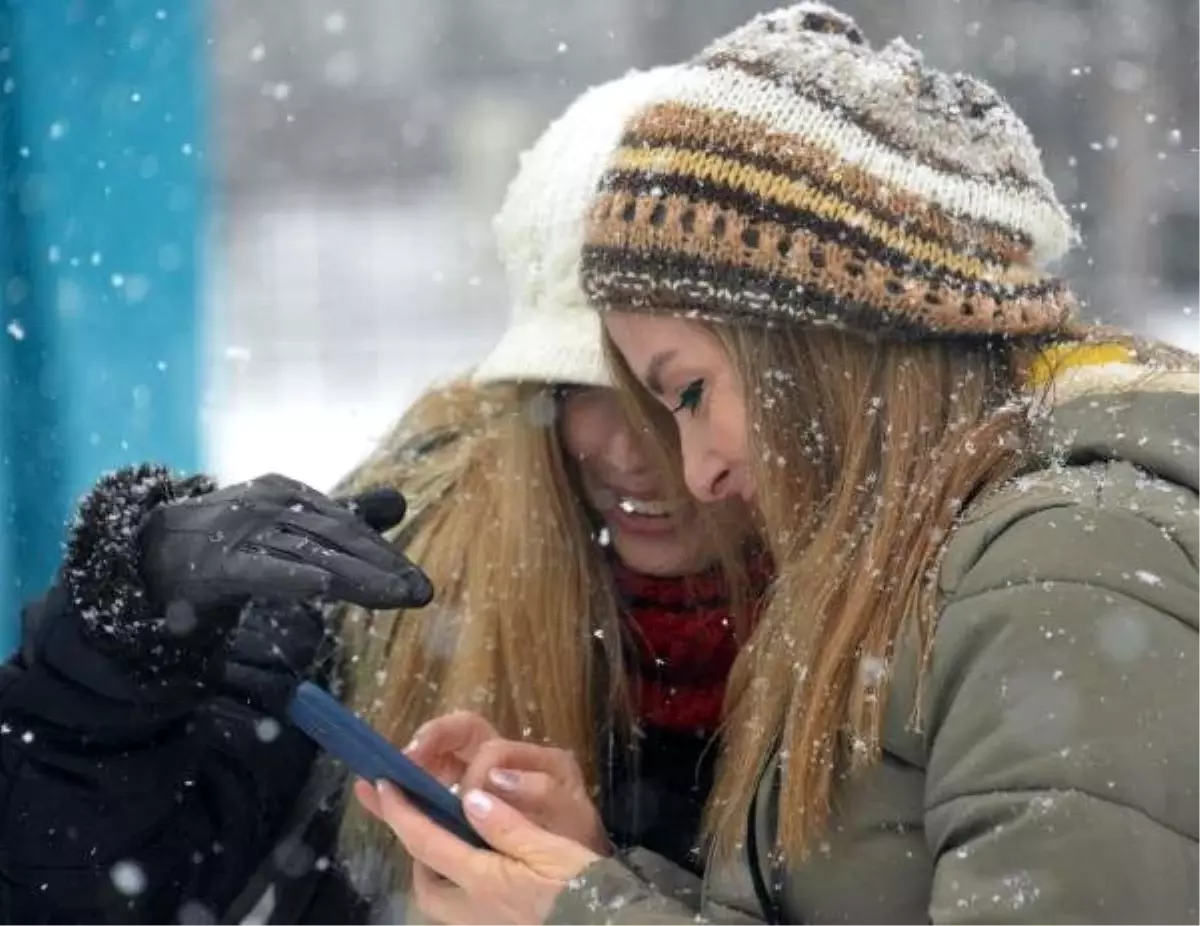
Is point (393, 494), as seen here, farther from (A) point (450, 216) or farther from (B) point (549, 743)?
(A) point (450, 216)

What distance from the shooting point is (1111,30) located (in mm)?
8648

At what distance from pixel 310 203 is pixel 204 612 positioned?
32.1 feet

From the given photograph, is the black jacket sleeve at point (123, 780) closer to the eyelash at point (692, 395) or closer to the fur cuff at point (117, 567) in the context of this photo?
the fur cuff at point (117, 567)

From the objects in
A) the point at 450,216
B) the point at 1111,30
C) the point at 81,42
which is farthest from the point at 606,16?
the point at 81,42

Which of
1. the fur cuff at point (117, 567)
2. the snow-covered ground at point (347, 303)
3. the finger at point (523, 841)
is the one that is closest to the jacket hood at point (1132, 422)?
the finger at point (523, 841)

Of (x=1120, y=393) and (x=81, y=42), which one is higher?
(x=81, y=42)

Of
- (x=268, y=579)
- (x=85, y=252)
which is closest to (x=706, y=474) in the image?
(x=268, y=579)

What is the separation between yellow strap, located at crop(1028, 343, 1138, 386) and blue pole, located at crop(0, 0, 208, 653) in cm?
112

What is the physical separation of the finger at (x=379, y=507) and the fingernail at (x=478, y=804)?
0.34m

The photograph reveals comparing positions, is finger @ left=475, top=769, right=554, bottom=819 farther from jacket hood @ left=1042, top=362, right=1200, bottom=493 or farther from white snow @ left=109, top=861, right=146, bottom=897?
jacket hood @ left=1042, top=362, right=1200, bottom=493

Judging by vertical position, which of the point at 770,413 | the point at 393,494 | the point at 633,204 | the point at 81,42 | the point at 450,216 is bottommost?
the point at 450,216

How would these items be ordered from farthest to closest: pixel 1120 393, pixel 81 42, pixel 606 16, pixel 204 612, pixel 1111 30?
pixel 606 16
pixel 1111 30
pixel 81 42
pixel 204 612
pixel 1120 393

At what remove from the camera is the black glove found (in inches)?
60.4

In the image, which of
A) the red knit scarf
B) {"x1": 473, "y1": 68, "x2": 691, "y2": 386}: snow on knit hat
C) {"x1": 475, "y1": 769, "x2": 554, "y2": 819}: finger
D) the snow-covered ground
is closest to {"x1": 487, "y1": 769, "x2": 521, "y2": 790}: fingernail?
{"x1": 475, "y1": 769, "x2": 554, "y2": 819}: finger
